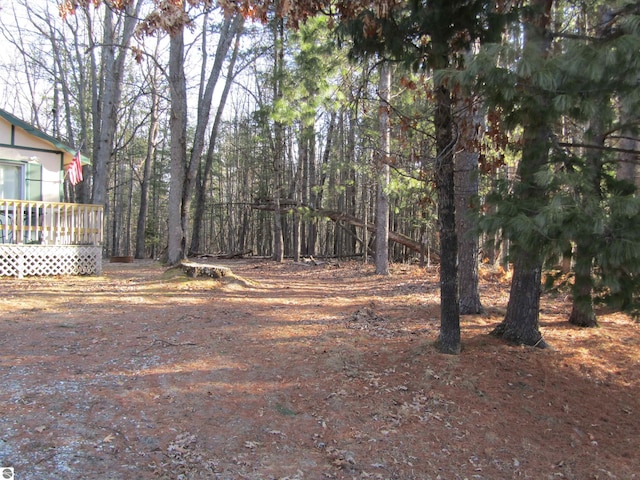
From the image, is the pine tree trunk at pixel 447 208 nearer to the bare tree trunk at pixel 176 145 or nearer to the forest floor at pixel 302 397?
→ the forest floor at pixel 302 397

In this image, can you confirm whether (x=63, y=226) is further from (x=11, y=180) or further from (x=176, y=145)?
(x=176, y=145)

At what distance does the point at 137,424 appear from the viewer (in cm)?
362

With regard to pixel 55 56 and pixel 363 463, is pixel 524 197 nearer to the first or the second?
pixel 363 463

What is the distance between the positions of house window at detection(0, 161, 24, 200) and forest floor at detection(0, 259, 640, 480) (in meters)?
6.68

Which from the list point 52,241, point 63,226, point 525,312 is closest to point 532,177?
point 525,312

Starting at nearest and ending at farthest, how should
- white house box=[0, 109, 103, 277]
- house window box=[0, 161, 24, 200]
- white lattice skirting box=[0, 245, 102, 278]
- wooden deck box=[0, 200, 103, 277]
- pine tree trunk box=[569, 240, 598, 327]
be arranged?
pine tree trunk box=[569, 240, 598, 327], white lattice skirting box=[0, 245, 102, 278], wooden deck box=[0, 200, 103, 277], white house box=[0, 109, 103, 277], house window box=[0, 161, 24, 200]

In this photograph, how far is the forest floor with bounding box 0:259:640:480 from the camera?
3.37 meters

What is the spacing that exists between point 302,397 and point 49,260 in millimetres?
9007

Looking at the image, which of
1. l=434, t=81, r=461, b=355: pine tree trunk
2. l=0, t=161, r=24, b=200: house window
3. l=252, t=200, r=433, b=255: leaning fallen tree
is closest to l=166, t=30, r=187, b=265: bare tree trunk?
l=0, t=161, r=24, b=200: house window

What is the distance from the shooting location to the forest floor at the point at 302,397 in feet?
11.1

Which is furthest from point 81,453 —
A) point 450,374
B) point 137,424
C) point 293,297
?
point 293,297

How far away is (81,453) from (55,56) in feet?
82.0

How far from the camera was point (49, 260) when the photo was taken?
35.1 ft

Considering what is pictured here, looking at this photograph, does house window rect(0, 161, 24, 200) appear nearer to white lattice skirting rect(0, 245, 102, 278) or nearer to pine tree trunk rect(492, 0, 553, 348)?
white lattice skirting rect(0, 245, 102, 278)
